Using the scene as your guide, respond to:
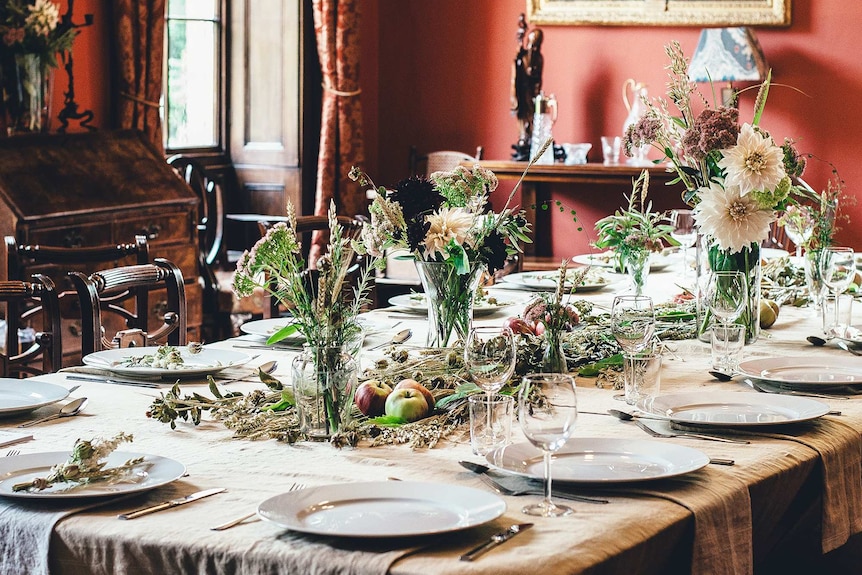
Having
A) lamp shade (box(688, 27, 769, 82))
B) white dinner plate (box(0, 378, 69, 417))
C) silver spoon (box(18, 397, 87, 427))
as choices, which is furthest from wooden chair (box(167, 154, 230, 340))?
silver spoon (box(18, 397, 87, 427))

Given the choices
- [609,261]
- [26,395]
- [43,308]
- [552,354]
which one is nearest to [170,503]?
[26,395]

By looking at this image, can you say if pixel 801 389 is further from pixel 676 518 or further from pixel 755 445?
pixel 676 518

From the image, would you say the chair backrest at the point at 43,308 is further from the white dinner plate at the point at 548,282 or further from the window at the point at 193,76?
the window at the point at 193,76

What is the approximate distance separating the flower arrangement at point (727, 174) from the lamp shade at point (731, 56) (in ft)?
11.0

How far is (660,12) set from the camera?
6363mm

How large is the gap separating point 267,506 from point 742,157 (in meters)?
1.42

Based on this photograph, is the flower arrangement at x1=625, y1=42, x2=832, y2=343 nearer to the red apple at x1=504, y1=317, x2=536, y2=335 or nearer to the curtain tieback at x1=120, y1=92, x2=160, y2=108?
the red apple at x1=504, y1=317, x2=536, y2=335

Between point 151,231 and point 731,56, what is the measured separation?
2942 mm

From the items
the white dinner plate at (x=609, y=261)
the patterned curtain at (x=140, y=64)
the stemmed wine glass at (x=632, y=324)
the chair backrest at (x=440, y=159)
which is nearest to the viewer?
the stemmed wine glass at (x=632, y=324)

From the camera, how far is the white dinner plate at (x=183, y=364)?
2.19 m

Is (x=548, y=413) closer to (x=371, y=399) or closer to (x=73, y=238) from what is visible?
(x=371, y=399)

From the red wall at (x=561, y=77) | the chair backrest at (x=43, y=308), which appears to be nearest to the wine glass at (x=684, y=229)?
the chair backrest at (x=43, y=308)

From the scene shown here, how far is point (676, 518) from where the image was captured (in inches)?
55.0

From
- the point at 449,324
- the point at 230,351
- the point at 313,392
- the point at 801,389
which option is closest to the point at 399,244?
the point at 449,324
